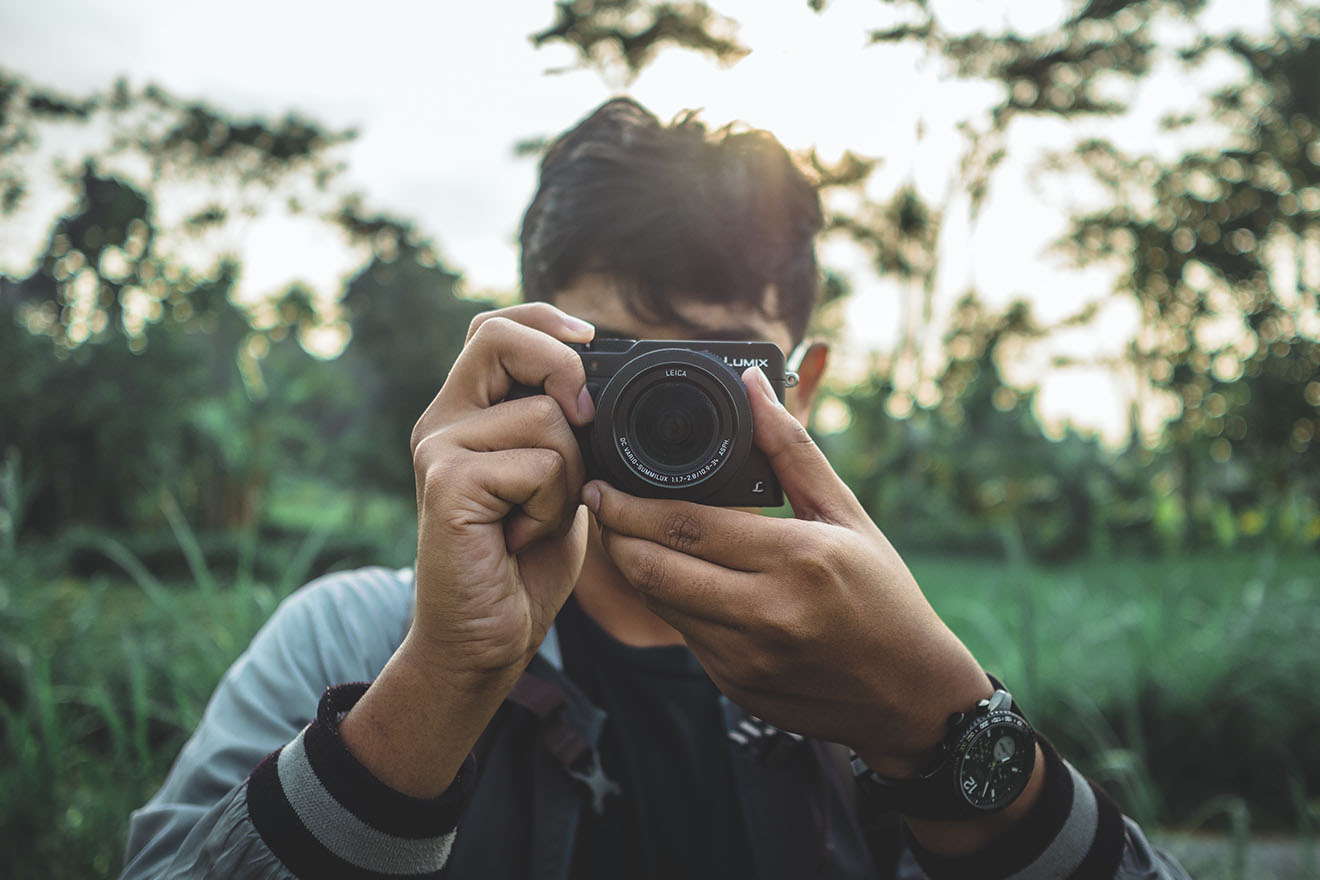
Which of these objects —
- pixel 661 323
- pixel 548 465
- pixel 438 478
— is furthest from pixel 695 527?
pixel 661 323

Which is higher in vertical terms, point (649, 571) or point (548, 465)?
point (548, 465)

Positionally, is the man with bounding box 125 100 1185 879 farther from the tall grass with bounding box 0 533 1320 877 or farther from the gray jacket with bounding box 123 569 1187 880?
the tall grass with bounding box 0 533 1320 877

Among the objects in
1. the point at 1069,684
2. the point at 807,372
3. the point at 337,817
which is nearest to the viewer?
the point at 337,817

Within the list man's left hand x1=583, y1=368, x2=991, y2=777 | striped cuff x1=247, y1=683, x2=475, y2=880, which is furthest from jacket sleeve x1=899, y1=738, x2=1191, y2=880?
striped cuff x1=247, y1=683, x2=475, y2=880

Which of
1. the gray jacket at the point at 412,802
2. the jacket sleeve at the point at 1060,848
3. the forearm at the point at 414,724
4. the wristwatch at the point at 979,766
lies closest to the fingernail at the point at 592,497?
the forearm at the point at 414,724

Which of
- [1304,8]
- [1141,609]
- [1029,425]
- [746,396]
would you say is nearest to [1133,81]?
[1304,8]

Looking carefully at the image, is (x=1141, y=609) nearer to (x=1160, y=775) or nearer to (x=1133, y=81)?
(x=1160, y=775)

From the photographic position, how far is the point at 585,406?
4.80 ft

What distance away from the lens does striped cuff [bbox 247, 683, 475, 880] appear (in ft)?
4.04

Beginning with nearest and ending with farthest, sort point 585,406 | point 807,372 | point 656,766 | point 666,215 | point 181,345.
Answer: point 585,406
point 656,766
point 666,215
point 807,372
point 181,345

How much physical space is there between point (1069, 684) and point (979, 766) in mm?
3354

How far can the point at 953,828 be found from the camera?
4.58 feet

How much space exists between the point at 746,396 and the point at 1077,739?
349 cm

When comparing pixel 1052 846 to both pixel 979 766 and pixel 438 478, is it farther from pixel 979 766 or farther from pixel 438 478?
pixel 438 478
